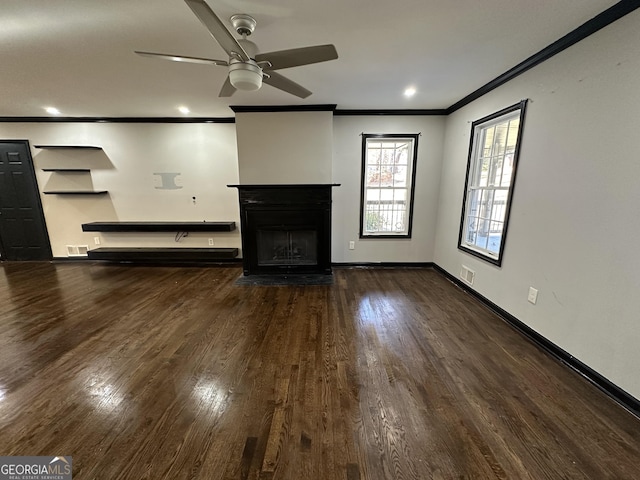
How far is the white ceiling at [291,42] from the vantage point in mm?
1642

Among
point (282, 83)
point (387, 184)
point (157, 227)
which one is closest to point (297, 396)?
→ point (282, 83)

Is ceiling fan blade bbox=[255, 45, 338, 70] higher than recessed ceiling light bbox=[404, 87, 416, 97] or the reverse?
the reverse

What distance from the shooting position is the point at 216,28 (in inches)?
51.5

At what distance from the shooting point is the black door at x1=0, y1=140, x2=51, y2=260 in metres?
4.31

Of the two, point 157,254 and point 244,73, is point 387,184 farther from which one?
point 157,254

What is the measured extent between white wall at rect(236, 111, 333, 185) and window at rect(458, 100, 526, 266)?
1.95 metres

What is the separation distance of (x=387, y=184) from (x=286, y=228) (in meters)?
1.82

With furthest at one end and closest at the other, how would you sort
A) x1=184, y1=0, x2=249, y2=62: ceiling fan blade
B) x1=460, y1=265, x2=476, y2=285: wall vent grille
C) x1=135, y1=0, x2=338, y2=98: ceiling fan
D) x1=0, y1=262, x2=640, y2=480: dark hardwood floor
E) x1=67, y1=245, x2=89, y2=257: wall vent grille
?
x1=67, y1=245, x2=89, y2=257: wall vent grille
x1=460, y1=265, x2=476, y2=285: wall vent grille
x1=135, y1=0, x2=338, y2=98: ceiling fan
x1=0, y1=262, x2=640, y2=480: dark hardwood floor
x1=184, y1=0, x2=249, y2=62: ceiling fan blade

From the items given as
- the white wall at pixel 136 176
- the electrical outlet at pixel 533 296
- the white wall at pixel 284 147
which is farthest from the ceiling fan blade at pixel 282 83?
the electrical outlet at pixel 533 296

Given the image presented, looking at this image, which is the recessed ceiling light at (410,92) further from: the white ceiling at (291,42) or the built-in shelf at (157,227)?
the built-in shelf at (157,227)

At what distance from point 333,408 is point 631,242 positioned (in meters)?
2.16

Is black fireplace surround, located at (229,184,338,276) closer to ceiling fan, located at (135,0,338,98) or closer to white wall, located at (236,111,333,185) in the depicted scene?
white wall, located at (236,111,333,185)

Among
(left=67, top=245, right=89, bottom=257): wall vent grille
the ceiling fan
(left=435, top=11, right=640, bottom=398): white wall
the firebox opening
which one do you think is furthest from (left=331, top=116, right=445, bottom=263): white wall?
(left=67, top=245, right=89, bottom=257): wall vent grille

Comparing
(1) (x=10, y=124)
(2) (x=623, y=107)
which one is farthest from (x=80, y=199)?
(2) (x=623, y=107)
